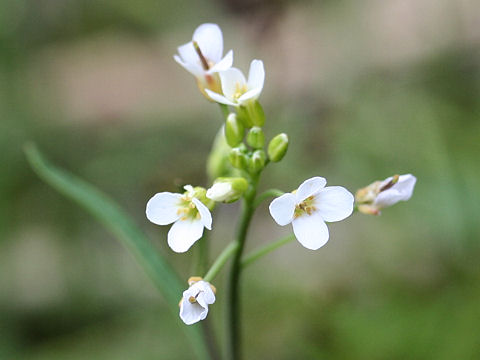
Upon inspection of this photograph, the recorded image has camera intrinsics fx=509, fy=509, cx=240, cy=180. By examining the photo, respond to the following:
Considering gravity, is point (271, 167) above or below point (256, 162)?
below

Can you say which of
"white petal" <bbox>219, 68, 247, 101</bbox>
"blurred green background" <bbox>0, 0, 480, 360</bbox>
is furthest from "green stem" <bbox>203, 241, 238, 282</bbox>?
"blurred green background" <bbox>0, 0, 480, 360</bbox>

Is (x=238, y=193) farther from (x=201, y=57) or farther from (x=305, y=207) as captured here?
(x=201, y=57)

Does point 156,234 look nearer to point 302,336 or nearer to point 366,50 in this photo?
point 302,336

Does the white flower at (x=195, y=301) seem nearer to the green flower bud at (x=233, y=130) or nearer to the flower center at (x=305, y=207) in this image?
the flower center at (x=305, y=207)

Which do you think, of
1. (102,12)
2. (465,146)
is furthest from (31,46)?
(465,146)

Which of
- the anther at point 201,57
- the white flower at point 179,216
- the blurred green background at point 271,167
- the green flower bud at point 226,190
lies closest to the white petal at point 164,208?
the white flower at point 179,216

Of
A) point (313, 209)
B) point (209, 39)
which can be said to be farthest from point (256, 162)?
point (209, 39)
